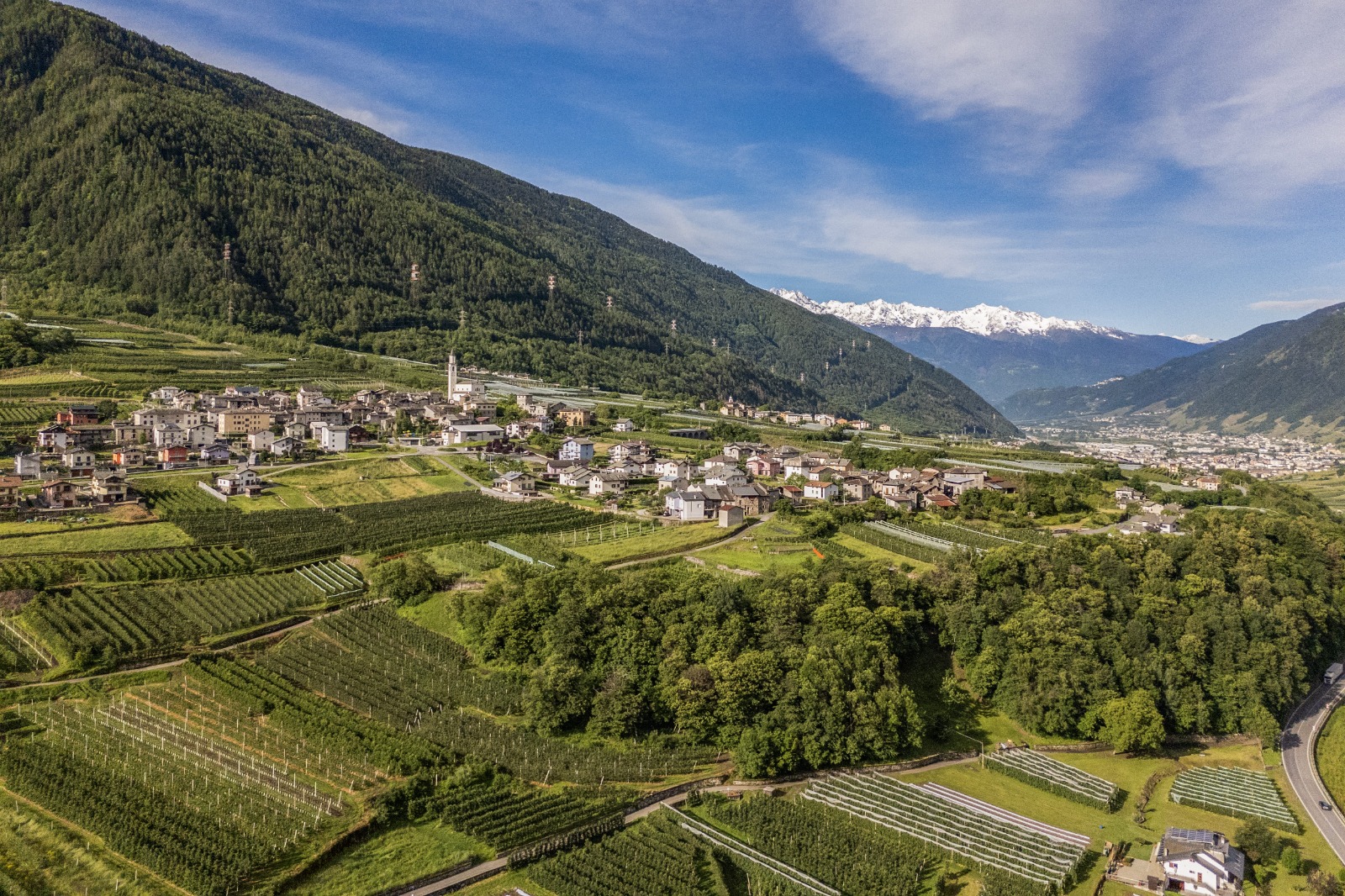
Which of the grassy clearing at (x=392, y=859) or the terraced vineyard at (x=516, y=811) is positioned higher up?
the terraced vineyard at (x=516, y=811)

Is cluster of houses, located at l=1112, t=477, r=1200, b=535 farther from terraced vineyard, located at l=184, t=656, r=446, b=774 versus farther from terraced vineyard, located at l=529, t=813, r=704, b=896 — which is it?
terraced vineyard, located at l=184, t=656, r=446, b=774

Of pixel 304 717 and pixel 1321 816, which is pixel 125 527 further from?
pixel 1321 816

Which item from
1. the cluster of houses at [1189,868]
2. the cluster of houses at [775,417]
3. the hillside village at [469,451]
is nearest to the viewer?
the cluster of houses at [1189,868]

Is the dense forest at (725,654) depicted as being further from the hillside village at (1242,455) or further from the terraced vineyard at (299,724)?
the hillside village at (1242,455)

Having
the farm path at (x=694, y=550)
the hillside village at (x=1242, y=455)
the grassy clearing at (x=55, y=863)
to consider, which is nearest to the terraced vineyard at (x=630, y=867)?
the grassy clearing at (x=55, y=863)

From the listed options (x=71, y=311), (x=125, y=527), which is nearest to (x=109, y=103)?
(x=71, y=311)

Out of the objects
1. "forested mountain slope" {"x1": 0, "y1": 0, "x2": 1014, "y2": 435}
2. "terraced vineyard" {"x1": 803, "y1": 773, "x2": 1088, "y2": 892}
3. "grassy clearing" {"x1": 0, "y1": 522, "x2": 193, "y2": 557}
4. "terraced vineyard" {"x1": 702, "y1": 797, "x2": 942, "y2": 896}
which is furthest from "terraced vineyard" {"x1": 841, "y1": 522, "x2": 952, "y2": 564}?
"forested mountain slope" {"x1": 0, "y1": 0, "x2": 1014, "y2": 435}
